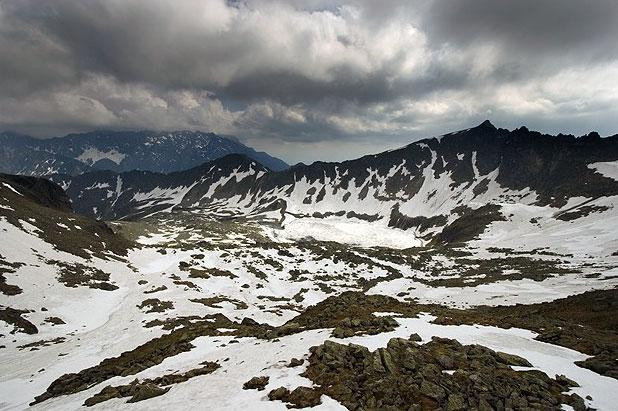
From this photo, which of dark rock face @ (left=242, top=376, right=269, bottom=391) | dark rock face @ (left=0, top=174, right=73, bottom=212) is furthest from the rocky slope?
dark rock face @ (left=0, top=174, right=73, bottom=212)

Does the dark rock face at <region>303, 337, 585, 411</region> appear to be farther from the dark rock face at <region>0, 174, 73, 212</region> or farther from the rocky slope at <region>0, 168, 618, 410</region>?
the dark rock face at <region>0, 174, 73, 212</region>

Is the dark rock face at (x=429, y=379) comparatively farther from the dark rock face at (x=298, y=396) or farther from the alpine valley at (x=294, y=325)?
the dark rock face at (x=298, y=396)

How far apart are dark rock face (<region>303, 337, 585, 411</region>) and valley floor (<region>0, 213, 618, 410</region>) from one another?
8 cm

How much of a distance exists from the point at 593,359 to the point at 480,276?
219 ft

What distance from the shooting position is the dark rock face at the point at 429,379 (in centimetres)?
1459

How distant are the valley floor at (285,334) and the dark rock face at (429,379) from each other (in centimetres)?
8

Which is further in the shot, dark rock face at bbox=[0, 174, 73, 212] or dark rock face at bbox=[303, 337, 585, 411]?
dark rock face at bbox=[0, 174, 73, 212]

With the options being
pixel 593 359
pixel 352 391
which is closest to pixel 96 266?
pixel 352 391

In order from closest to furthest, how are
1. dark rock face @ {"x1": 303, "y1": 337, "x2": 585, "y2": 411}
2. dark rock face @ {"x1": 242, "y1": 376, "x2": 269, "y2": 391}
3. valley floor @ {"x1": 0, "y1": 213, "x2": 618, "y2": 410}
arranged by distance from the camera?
dark rock face @ {"x1": 303, "y1": 337, "x2": 585, "y2": 411}, valley floor @ {"x1": 0, "y1": 213, "x2": 618, "y2": 410}, dark rock face @ {"x1": 242, "y1": 376, "x2": 269, "y2": 391}

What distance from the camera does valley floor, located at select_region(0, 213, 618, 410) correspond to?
1653cm

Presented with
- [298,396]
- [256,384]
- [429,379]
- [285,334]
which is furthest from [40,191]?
[429,379]

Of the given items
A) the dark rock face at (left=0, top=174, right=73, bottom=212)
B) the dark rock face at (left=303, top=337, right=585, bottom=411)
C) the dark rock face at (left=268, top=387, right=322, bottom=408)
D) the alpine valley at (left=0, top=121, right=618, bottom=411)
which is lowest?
the alpine valley at (left=0, top=121, right=618, bottom=411)

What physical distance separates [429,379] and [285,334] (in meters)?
13.5

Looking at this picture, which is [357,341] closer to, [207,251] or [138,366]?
[138,366]
